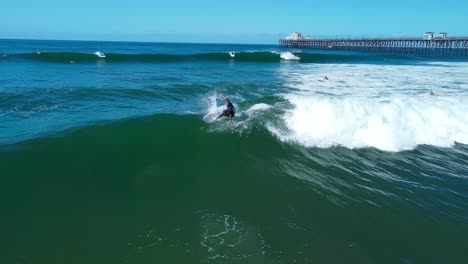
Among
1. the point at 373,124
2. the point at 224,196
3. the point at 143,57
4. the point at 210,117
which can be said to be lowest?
the point at 224,196

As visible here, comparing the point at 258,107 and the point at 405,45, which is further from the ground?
the point at 405,45

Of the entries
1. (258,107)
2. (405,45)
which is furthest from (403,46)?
(258,107)

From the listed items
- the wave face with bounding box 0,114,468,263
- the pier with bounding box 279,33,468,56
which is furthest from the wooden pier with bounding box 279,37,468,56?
the wave face with bounding box 0,114,468,263

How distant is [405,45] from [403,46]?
2.37ft

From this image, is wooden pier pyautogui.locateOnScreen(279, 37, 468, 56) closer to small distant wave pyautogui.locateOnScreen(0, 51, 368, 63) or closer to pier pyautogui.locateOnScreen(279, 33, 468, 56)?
pier pyautogui.locateOnScreen(279, 33, 468, 56)

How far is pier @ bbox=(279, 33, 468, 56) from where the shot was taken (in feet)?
262

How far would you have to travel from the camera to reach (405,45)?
86.2m

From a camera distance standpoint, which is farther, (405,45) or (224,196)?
(405,45)

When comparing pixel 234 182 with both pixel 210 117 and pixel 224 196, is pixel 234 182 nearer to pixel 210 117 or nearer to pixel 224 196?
pixel 224 196

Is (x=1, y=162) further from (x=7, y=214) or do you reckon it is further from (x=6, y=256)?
(x=6, y=256)

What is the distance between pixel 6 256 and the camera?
557 cm

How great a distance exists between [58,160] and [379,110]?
12.7 metres

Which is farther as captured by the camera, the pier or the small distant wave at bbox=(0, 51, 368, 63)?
the pier

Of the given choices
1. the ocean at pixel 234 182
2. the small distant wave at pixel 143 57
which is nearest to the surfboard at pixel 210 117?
the ocean at pixel 234 182
